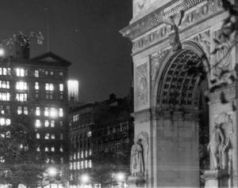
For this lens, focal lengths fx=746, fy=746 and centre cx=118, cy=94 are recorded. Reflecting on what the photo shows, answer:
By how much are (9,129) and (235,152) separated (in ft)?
195

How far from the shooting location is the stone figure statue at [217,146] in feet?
134

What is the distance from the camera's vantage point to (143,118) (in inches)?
2035

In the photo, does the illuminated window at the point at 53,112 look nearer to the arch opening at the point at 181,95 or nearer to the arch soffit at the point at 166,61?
the arch opening at the point at 181,95

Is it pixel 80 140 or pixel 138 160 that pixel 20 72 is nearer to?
pixel 80 140

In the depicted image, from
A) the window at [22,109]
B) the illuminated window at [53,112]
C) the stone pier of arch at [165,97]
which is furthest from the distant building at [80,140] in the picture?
the stone pier of arch at [165,97]

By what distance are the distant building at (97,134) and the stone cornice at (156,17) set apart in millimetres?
54934

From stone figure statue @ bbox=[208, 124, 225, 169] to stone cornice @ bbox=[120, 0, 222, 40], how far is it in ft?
23.2

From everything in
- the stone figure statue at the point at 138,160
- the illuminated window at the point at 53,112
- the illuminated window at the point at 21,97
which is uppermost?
the illuminated window at the point at 21,97

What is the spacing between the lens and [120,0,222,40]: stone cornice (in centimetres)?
4459

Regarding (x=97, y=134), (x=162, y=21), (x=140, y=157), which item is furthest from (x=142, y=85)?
(x=97, y=134)

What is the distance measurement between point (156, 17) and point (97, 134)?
344 ft

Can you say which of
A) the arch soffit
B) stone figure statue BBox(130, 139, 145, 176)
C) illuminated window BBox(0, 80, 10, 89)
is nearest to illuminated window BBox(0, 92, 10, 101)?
illuminated window BBox(0, 80, 10, 89)

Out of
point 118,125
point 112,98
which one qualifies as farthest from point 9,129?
point 112,98

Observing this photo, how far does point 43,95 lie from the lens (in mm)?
170500
